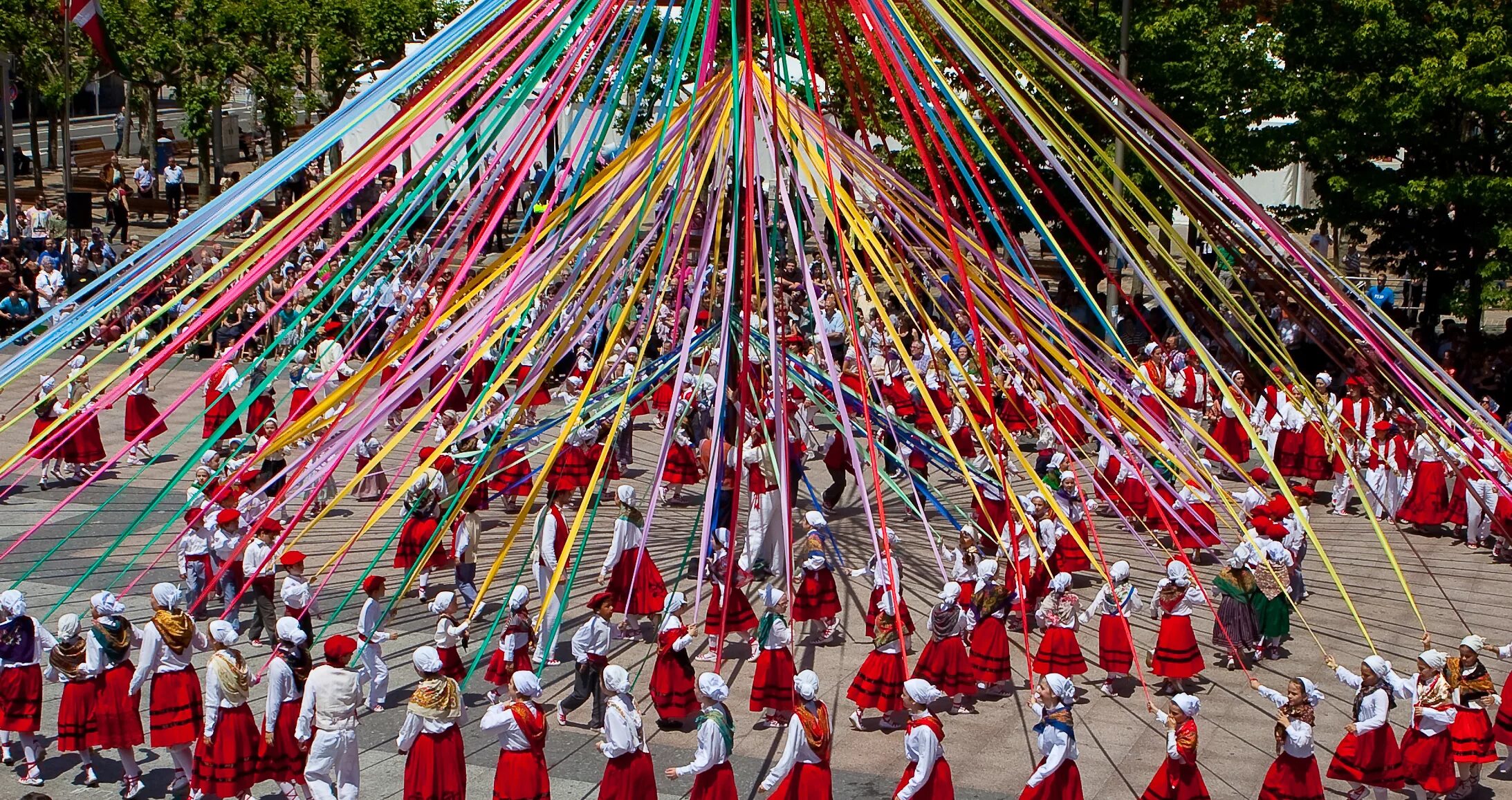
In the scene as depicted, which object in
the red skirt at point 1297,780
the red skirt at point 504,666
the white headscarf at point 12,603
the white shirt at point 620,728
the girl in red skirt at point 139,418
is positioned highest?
the white headscarf at point 12,603

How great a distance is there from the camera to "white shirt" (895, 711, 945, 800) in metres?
8.84

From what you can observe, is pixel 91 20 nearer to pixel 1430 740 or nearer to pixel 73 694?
pixel 73 694

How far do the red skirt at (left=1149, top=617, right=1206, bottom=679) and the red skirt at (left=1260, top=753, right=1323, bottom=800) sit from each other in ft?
6.70

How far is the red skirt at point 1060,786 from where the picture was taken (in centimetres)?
900

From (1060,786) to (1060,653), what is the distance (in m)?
2.29

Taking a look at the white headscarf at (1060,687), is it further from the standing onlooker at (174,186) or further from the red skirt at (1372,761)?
the standing onlooker at (174,186)

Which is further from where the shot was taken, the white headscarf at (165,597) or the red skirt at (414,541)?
the red skirt at (414,541)

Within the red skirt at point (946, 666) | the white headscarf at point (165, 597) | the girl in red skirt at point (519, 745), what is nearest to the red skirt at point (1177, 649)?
the red skirt at point (946, 666)

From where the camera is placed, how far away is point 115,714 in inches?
380

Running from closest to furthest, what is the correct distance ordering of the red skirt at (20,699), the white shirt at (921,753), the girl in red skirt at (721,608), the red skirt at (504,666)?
the white shirt at (921,753), the red skirt at (20,699), the red skirt at (504,666), the girl in red skirt at (721,608)

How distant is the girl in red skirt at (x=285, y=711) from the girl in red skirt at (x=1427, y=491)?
10.1 meters

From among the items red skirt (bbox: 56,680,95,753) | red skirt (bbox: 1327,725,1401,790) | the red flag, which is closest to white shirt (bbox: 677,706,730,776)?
red skirt (bbox: 56,680,95,753)

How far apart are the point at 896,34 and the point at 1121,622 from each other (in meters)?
4.14

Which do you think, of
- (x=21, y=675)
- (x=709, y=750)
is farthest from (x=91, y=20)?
(x=709, y=750)
